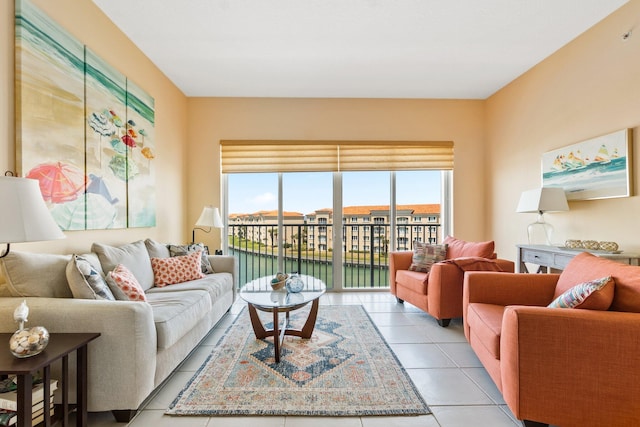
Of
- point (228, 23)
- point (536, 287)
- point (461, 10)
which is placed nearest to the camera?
point (536, 287)

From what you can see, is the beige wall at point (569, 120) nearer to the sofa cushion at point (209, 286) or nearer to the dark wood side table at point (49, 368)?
the sofa cushion at point (209, 286)

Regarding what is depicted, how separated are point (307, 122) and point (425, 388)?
352cm

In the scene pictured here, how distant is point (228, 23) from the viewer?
2.70 metres

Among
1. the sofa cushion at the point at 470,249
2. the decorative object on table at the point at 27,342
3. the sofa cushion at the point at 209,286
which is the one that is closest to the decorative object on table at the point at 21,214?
the decorative object on table at the point at 27,342

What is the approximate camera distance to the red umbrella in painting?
77.5 inches

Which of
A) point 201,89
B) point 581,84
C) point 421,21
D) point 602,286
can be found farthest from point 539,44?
point 201,89

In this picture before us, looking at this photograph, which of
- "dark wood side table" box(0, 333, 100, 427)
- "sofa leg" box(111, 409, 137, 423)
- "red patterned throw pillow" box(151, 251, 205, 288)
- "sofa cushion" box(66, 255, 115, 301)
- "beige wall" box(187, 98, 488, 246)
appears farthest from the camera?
"beige wall" box(187, 98, 488, 246)

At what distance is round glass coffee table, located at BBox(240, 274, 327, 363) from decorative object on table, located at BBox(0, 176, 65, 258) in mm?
1355

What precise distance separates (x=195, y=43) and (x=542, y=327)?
140 inches

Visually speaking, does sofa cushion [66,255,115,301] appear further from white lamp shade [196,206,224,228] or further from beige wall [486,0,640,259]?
beige wall [486,0,640,259]

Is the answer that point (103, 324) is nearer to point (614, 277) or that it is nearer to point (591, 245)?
point (614, 277)

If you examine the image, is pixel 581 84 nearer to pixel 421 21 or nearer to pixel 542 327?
pixel 421 21

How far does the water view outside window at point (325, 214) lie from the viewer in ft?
14.8

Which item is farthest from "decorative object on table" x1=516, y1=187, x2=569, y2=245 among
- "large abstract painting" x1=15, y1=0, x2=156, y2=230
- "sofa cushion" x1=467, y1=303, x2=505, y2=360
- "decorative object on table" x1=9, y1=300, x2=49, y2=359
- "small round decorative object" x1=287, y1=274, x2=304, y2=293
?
"large abstract painting" x1=15, y1=0, x2=156, y2=230
